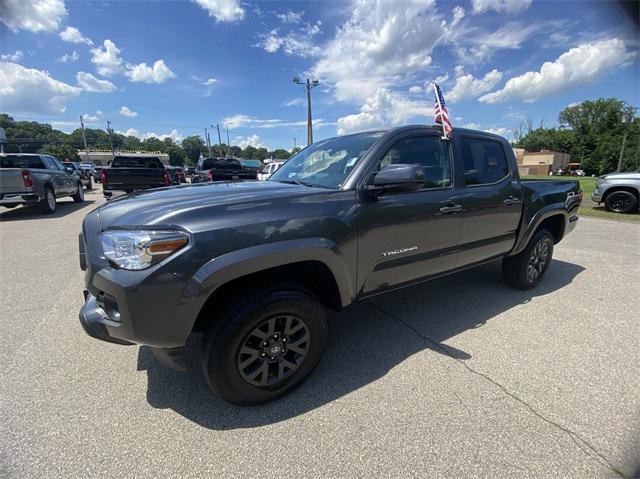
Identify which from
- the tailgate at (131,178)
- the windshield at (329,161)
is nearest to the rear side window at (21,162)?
the tailgate at (131,178)

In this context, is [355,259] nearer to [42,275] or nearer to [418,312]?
[418,312]

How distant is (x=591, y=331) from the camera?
10.5 ft

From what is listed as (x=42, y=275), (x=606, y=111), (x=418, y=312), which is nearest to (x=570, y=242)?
(x=418, y=312)

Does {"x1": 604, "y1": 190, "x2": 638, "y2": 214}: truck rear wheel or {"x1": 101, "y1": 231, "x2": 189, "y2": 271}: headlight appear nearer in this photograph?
{"x1": 101, "y1": 231, "x2": 189, "y2": 271}: headlight

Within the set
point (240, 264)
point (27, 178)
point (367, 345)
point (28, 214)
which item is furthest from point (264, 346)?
point (28, 214)

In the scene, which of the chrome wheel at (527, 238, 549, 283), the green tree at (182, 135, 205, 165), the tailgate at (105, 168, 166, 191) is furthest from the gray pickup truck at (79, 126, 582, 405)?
the green tree at (182, 135, 205, 165)

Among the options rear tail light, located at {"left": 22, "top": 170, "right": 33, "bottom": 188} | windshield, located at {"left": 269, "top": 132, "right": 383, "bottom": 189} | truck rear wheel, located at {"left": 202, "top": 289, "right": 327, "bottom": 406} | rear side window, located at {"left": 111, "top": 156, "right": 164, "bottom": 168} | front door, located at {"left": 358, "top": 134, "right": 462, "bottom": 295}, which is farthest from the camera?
rear side window, located at {"left": 111, "top": 156, "right": 164, "bottom": 168}

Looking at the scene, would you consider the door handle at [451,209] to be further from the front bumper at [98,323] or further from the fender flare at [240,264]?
the front bumper at [98,323]

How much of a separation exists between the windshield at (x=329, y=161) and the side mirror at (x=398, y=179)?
0.98 feet

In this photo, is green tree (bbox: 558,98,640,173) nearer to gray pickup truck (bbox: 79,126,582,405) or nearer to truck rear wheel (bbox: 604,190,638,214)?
truck rear wheel (bbox: 604,190,638,214)

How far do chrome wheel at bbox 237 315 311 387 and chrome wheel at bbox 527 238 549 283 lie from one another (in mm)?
3311

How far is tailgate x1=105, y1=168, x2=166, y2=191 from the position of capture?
1030 cm

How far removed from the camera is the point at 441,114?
322 centimetres

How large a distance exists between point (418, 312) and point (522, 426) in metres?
1.62
